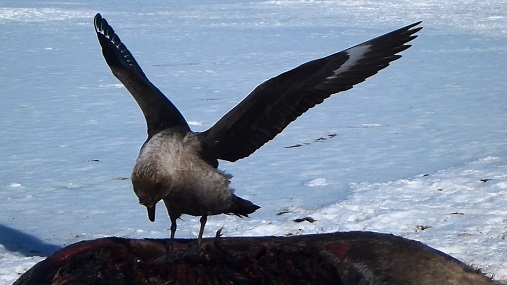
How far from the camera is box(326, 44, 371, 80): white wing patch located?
359 centimetres

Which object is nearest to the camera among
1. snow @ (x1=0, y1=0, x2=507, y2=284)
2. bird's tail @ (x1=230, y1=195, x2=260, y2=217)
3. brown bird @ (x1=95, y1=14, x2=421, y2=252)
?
brown bird @ (x1=95, y1=14, x2=421, y2=252)

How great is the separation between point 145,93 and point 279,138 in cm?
392

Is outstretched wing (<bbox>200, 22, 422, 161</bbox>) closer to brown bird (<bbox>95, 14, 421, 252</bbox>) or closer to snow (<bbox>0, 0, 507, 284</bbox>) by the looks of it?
brown bird (<bbox>95, 14, 421, 252</bbox>)

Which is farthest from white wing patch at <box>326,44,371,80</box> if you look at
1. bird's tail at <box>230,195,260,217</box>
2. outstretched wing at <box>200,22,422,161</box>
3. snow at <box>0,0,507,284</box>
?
snow at <box>0,0,507,284</box>

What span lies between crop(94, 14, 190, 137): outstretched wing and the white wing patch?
2.38 ft

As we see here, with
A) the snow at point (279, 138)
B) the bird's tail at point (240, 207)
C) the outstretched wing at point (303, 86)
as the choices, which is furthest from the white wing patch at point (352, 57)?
the snow at point (279, 138)

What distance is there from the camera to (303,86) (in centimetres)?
361

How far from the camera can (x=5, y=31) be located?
55.3 feet

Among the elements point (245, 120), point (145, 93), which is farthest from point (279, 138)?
point (245, 120)

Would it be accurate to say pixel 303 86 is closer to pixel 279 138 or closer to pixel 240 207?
pixel 240 207

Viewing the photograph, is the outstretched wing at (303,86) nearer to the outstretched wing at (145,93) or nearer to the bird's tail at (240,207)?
the outstretched wing at (145,93)

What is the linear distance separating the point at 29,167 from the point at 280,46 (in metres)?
8.45

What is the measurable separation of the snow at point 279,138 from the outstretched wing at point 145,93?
3.39 ft

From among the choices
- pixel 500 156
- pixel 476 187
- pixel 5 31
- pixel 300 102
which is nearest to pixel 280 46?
pixel 5 31
